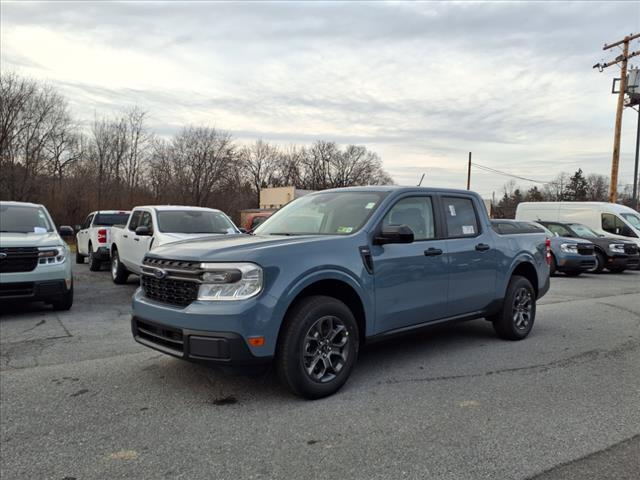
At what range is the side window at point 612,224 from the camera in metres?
17.3

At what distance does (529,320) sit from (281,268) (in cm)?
406

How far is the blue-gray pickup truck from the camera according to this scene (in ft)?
12.4

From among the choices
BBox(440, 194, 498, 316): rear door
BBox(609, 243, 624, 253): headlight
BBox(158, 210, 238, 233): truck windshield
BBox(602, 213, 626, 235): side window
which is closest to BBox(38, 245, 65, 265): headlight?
BBox(158, 210, 238, 233): truck windshield

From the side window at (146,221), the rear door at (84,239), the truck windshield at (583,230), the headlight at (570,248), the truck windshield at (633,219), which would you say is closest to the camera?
the side window at (146,221)

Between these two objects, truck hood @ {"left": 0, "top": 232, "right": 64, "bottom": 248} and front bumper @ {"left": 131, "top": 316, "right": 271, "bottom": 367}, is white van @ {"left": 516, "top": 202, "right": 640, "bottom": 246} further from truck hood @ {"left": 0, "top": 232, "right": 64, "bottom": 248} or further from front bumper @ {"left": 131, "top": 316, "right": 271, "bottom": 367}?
front bumper @ {"left": 131, "top": 316, "right": 271, "bottom": 367}

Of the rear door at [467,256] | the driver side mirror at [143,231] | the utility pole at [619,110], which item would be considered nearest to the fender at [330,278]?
the rear door at [467,256]

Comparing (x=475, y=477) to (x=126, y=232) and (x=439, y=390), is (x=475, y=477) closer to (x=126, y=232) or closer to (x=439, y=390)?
(x=439, y=390)

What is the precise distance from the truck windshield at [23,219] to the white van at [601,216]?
15.8 meters

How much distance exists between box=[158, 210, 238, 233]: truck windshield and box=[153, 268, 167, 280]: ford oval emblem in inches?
220

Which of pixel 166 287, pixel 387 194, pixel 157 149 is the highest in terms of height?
pixel 157 149

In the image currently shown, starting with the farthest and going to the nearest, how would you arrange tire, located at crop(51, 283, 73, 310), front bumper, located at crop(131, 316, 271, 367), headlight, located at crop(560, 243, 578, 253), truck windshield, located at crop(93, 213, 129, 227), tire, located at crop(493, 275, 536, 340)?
truck windshield, located at crop(93, 213, 129, 227) → headlight, located at crop(560, 243, 578, 253) → tire, located at crop(51, 283, 73, 310) → tire, located at crop(493, 275, 536, 340) → front bumper, located at crop(131, 316, 271, 367)

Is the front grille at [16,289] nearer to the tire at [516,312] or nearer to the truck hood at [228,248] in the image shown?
the truck hood at [228,248]

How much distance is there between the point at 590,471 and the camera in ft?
9.76

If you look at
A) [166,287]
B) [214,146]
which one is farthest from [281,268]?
[214,146]
